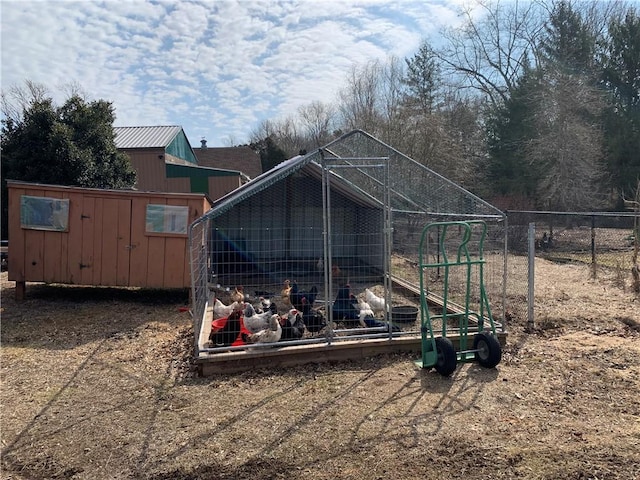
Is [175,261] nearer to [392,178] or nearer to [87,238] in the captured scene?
[87,238]

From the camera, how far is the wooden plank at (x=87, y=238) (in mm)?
8469

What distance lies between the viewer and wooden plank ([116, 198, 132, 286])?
848 cm

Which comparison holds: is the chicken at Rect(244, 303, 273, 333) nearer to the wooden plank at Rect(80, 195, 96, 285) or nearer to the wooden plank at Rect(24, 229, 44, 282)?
the wooden plank at Rect(80, 195, 96, 285)

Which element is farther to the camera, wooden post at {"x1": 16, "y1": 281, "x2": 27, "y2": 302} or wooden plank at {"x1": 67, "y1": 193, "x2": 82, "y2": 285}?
wooden post at {"x1": 16, "y1": 281, "x2": 27, "y2": 302}

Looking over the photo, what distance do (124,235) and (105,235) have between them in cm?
34

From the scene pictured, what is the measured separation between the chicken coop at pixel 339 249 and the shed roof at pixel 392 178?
2 centimetres

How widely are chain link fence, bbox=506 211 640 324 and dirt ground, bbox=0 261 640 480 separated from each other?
2.27m

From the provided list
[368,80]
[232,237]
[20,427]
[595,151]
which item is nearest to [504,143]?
[595,151]

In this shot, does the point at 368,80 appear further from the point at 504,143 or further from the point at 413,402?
the point at 413,402

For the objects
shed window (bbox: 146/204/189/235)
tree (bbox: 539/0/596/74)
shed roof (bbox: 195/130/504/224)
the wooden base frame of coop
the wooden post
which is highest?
tree (bbox: 539/0/596/74)

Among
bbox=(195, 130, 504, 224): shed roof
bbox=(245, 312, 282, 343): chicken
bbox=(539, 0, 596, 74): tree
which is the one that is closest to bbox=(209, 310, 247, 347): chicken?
bbox=(245, 312, 282, 343): chicken

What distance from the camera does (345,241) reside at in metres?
12.2

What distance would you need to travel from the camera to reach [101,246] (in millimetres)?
8477

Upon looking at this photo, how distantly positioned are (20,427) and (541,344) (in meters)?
5.78
